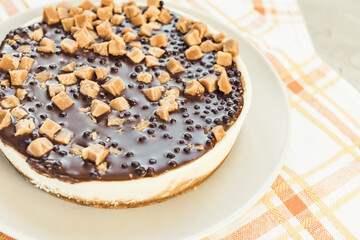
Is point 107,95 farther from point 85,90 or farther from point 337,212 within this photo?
point 337,212

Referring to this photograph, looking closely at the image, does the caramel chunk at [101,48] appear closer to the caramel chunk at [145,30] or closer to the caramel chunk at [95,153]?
the caramel chunk at [145,30]

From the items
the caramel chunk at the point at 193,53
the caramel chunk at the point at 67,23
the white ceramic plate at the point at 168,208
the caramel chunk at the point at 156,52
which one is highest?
the caramel chunk at the point at 67,23

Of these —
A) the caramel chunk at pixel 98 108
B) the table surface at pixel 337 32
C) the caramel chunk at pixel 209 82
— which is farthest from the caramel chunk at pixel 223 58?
the table surface at pixel 337 32

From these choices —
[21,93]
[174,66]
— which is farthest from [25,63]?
[174,66]

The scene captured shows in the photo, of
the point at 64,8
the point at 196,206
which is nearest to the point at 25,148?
the point at 196,206

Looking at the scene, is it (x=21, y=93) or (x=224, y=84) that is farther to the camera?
(x=224, y=84)

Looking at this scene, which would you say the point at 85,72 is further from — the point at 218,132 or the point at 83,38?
the point at 218,132

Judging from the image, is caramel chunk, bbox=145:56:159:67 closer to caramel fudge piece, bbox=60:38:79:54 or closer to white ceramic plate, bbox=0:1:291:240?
caramel fudge piece, bbox=60:38:79:54
